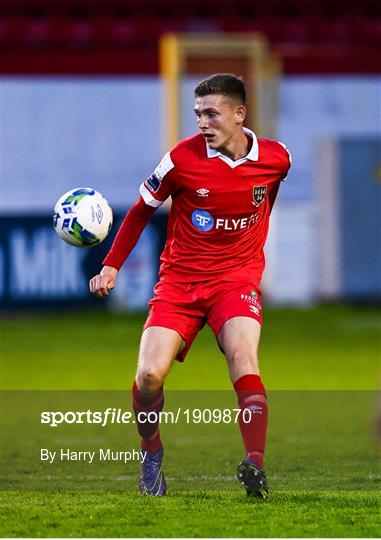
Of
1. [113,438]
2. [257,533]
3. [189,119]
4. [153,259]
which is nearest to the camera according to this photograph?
[257,533]

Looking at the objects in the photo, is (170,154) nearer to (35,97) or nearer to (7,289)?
(7,289)

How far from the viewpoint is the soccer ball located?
6.22m

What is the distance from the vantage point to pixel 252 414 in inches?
227

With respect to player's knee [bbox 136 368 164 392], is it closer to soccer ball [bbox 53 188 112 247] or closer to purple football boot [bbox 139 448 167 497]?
purple football boot [bbox 139 448 167 497]

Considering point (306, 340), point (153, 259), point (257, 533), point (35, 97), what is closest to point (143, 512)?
point (257, 533)

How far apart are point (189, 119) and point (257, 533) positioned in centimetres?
1495

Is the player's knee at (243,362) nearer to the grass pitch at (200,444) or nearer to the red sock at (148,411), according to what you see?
the red sock at (148,411)

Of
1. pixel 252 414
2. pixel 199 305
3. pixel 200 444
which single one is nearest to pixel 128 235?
pixel 199 305

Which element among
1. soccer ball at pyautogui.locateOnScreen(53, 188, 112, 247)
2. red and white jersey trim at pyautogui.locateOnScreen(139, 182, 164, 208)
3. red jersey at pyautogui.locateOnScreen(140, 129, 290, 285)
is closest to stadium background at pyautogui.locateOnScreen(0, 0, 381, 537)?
red jersey at pyautogui.locateOnScreen(140, 129, 290, 285)

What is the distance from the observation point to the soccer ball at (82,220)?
6219mm

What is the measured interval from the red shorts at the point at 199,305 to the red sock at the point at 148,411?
0.84 ft

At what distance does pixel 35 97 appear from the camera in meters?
27.3

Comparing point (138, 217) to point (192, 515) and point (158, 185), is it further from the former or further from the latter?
point (192, 515)

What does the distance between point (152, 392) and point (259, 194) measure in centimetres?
101
